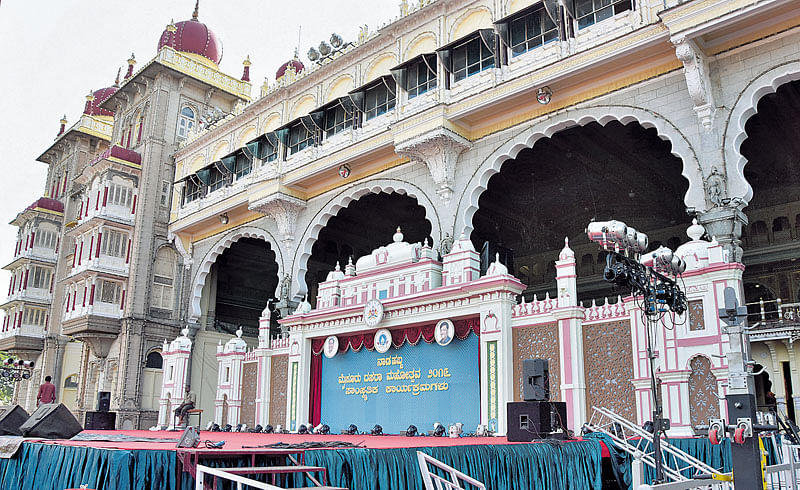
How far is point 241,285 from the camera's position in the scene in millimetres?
26781

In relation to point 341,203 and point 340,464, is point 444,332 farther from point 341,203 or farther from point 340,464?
point 340,464

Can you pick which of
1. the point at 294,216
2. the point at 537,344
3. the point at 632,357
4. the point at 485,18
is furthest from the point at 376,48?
the point at 632,357

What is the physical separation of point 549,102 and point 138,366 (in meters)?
16.5

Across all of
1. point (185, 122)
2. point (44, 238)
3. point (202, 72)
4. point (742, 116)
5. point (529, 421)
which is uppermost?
point (202, 72)

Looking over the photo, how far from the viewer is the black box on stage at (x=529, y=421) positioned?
8.98 meters

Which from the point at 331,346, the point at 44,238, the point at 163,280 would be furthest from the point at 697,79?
the point at 44,238

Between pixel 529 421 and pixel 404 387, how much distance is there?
5.74m

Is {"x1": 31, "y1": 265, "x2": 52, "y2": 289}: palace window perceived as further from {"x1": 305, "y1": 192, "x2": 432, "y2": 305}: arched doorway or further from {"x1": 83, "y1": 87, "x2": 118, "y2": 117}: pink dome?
{"x1": 305, "y1": 192, "x2": 432, "y2": 305}: arched doorway

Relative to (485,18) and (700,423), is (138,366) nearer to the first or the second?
(485,18)

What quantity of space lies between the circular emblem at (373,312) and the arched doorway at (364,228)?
18.7 feet

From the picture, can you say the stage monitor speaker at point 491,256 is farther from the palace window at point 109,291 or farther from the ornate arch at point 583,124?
the palace window at point 109,291

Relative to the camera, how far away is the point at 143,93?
25.9m

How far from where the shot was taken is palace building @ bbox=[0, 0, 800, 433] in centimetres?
1159

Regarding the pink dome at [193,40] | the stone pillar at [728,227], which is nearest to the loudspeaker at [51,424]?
the stone pillar at [728,227]
